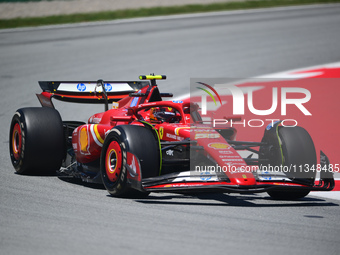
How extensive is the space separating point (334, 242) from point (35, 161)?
4.59m

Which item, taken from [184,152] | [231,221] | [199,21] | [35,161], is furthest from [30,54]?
[231,221]

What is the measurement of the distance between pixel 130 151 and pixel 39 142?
209 cm

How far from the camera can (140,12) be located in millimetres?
29141

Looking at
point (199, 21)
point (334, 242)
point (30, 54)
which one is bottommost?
point (334, 242)

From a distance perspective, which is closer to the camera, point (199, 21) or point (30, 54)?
point (30, 54)

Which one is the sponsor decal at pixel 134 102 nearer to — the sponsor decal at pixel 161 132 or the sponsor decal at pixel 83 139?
the sponsor decal at pixel 83 139

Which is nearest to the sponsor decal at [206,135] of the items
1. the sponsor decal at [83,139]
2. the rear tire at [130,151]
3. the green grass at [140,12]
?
the rear tire at [130,151]

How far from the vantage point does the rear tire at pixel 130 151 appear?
24.3ft

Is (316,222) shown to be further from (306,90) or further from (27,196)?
(306,90)

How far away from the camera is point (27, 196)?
759 centimetres

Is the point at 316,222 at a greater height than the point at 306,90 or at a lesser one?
lesser

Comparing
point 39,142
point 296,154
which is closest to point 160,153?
point 296,154

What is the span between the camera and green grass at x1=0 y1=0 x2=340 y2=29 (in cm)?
2656

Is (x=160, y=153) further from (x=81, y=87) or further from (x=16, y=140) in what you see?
(x=81, y=87)
